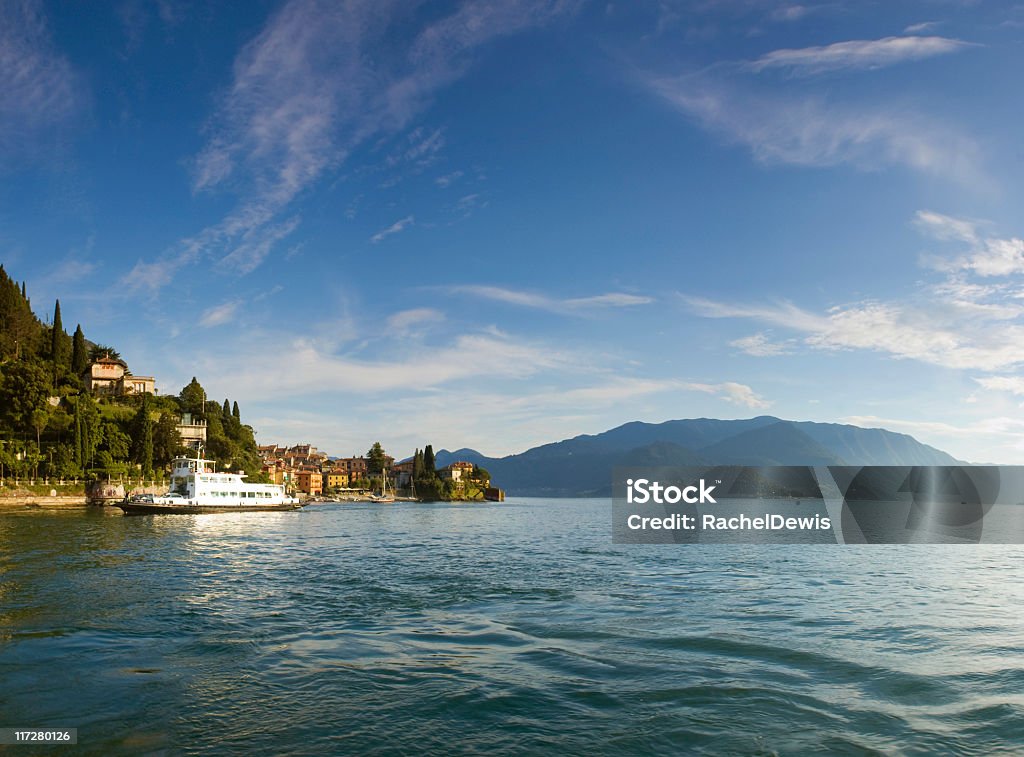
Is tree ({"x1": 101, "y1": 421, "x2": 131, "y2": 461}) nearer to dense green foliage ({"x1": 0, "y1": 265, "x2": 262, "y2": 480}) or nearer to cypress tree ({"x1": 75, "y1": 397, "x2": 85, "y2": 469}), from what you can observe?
dense green foliage ({"x1": 0, "y1": 265, "x2": 262, "y2": 480})

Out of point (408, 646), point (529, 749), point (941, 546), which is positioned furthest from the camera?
point (941, 546)

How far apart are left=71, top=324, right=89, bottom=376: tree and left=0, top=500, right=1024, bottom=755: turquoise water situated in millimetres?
109768

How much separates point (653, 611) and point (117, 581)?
20329mm

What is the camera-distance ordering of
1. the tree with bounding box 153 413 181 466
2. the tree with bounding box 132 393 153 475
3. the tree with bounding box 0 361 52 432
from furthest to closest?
the tree with bounding box 153 413 181 466
the tree with bounding box 132 393 153 475
the tree with bounding box 0 361 52 432

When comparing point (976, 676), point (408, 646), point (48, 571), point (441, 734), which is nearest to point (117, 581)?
point (48, 571)

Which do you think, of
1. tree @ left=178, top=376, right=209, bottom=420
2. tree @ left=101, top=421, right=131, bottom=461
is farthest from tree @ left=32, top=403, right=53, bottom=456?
tree @ left=178, top=376, right=209, bottom=420

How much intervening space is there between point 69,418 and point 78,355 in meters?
30.6

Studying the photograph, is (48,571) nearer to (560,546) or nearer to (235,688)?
(235,688)

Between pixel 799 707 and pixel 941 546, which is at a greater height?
pixel 799 707

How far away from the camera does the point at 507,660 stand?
15.4m

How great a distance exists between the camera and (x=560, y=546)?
158 ft

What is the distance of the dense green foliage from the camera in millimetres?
94750

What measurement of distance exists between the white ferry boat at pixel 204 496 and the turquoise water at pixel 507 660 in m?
54.9

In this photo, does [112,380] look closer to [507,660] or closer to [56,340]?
[56,340]
